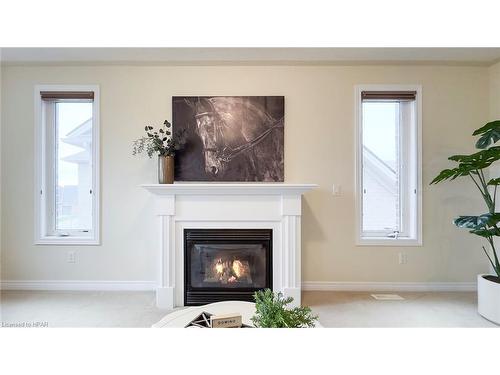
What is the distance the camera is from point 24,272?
312 centimetres

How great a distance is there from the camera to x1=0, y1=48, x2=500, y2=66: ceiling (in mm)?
2842

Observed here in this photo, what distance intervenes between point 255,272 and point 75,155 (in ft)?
7.90

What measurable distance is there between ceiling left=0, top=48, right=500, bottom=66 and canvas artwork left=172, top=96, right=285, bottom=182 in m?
0.42

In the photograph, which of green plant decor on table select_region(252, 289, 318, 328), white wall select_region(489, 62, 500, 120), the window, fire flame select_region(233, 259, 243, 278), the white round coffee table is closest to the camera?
green plant decor on table select_region(252, 289, 318, 328)

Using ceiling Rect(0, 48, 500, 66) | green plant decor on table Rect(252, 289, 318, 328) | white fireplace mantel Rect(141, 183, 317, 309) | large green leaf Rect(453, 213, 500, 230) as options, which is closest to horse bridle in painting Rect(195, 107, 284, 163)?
white fireplace mantel Rect(141, 183, 317, 309)

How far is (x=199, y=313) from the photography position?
160 centimetres

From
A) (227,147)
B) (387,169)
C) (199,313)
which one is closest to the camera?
(199,313)

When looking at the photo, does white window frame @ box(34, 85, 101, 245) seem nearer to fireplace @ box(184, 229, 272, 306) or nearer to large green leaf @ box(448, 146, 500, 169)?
fireplace @ box(184, 229, 272, 306)

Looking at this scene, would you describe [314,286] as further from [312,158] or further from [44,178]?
[44,178]

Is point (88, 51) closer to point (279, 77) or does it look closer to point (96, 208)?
point (96, 208)

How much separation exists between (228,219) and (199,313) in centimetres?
123

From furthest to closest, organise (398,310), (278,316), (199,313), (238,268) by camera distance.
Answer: (238,268) < (398,310) < (199,313) < (278,316)

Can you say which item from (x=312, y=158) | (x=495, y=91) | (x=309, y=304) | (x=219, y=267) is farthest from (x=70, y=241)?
(x=495, y=91)
